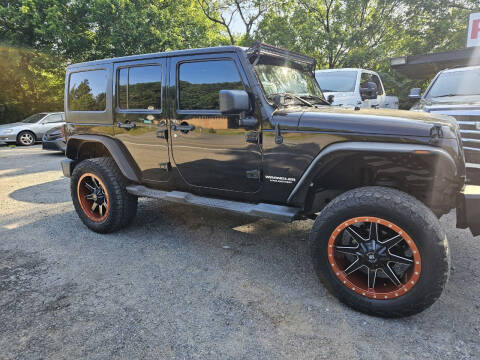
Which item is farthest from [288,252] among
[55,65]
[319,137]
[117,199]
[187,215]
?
[55,65]

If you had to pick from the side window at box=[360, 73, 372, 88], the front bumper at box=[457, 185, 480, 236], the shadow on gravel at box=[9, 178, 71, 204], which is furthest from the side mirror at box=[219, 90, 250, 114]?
the side window at box=[360, 73, 372, 88]

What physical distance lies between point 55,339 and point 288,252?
2125 millimetres

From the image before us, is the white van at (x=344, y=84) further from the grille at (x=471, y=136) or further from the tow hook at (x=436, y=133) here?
the tow hook at (x=436, y=133)

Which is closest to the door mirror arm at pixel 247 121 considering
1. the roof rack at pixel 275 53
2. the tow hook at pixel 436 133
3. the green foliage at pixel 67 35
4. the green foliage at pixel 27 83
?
the roof rack at pixel 275 53

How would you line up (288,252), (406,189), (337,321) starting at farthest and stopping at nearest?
(288,252), (406,189), (337,321)

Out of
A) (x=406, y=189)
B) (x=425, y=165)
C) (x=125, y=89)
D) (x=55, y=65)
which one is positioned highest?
(x=55, y=65)

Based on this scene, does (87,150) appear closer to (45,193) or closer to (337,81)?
(45,193)

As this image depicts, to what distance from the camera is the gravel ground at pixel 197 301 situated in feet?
6.61

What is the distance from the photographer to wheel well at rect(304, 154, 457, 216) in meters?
2.32

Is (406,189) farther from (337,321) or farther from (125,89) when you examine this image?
(125,89)

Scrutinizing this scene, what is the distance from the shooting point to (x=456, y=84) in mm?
5801

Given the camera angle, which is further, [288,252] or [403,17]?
[403,17]

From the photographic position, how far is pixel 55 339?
82.6 inches

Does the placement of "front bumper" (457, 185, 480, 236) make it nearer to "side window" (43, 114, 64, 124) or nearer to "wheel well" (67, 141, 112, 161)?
"wheel well" (67, 141, 112, 161)
